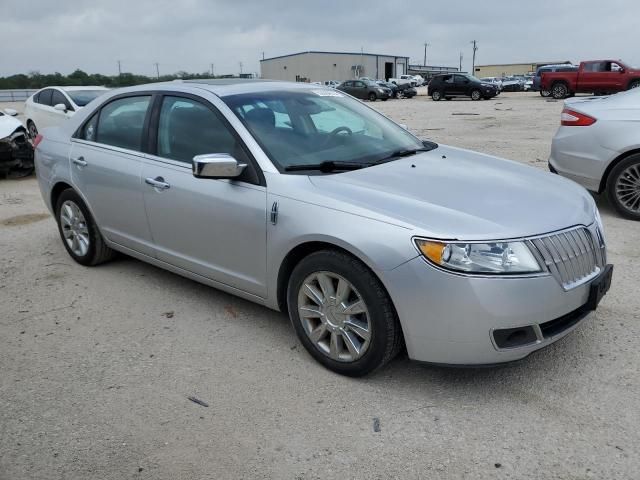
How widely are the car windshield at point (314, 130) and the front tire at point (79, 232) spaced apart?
190cm

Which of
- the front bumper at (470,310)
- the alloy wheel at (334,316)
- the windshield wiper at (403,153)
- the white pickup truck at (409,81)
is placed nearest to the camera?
the front bumper at (470,310)

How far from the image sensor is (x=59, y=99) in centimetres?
1253

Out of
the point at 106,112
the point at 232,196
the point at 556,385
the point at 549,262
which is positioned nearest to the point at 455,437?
the point at 556,385

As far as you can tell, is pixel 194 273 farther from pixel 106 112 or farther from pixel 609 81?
pixel 609 81

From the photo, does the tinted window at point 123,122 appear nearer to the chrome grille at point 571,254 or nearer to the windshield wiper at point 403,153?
the windshield wiper at point 403,153

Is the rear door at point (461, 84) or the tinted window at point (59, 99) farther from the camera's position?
the rear door at point (461, 84)

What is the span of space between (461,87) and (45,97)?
23.7 m

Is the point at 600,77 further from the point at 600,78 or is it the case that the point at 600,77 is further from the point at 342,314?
the point at 342,314

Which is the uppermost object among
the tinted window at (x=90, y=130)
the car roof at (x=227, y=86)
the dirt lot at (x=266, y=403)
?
the car roof at (x=227, y=86)

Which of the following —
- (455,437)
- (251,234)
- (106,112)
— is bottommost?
(455,437)

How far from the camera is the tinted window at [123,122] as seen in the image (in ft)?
14.1

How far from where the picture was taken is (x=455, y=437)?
2.68 m

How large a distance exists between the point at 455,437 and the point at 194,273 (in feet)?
6.95

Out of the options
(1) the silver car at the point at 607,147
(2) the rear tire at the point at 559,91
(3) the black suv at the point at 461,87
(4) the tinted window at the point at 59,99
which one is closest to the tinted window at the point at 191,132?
(1) the silver car at the point at 607,147
